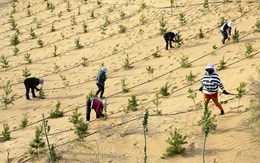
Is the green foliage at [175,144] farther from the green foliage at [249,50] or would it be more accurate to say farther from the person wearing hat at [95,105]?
the green foliage at [249,50]

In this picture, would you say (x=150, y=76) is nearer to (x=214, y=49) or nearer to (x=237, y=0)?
(x=214, y=49)

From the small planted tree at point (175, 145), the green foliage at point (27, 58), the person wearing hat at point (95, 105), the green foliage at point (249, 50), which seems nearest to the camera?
the small planted tree at point (175, 145)

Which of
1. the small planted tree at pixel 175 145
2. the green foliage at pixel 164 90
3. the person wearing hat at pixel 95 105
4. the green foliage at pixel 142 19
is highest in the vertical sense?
the green foliage at pixel 142 19

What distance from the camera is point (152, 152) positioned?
24.7ft

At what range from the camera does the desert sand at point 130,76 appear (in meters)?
7.68

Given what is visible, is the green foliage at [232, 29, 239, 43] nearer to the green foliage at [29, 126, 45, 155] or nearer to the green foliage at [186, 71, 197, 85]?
the green foliage at [186, 71, 197, 85]

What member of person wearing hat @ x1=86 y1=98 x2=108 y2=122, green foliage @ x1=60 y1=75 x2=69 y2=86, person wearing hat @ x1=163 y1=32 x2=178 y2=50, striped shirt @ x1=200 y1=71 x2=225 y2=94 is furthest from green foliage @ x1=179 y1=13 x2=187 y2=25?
striped shirt @ x1=200 y1=71 x2=225 y2=94

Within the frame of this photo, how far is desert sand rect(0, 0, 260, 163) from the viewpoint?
25.2 ft

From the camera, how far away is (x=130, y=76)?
13.2 meters

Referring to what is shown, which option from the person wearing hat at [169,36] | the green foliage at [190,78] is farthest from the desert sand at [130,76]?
the person wearing hat at [169,36]

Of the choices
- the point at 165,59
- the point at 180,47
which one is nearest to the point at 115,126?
the point at 165,59

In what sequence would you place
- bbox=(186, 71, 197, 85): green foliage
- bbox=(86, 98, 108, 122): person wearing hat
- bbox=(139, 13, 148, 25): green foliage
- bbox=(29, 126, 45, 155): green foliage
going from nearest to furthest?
bbox=(29, 126, 45, 155): green foliage < bbox=(86, 98, 108, 122): person wearing hat < bbox=(186, 71, 197, 85): green foliage < bbox=(139, 13, 148, 25): green foliage

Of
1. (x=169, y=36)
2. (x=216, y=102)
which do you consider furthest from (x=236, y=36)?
(x=216, y=102)

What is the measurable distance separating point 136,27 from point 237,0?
15.7 ft
